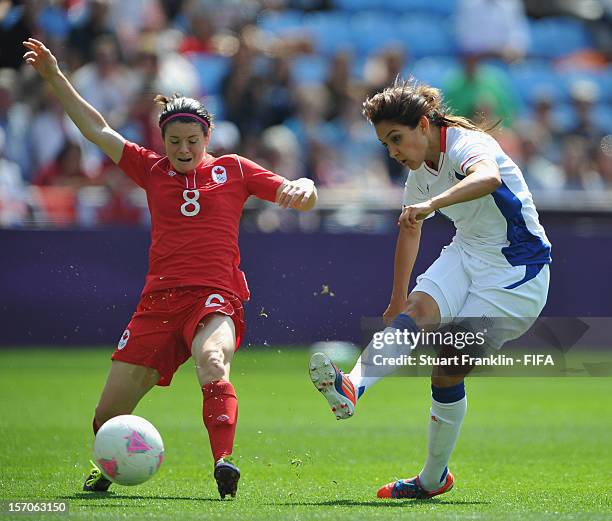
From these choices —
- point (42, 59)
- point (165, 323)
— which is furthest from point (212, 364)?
point (42, 59)

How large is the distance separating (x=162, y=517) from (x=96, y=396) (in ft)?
18.0

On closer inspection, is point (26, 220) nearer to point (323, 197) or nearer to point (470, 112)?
point (323, 197)

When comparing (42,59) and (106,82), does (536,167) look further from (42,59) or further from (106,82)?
(42,59)

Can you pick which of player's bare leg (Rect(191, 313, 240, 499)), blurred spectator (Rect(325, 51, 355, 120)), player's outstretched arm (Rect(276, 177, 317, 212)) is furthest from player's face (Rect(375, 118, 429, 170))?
blurred spectator (Rect(325, 51, 355, 120))

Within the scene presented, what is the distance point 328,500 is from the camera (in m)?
6.14

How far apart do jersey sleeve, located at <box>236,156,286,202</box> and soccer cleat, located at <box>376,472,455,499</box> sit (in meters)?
1.75

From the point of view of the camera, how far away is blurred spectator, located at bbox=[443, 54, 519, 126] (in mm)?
15056

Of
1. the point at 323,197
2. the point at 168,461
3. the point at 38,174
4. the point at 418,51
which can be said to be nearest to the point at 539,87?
the point at 418,51

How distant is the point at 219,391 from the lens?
615 centimetres

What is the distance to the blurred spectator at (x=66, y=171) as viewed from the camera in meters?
13.3

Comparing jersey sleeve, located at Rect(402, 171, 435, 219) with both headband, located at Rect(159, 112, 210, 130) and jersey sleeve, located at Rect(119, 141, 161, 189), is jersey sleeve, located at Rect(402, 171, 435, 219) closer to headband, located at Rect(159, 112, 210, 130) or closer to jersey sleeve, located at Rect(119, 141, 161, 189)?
headband, located at Rect(159, 112, 210, 130)

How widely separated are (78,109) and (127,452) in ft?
6.74

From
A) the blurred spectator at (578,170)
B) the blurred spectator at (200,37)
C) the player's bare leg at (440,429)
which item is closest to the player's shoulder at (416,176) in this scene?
the player's bare leg at (440,429)

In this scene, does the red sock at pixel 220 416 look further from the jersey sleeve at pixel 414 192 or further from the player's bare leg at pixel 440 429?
the jersey sleeve at pixel 414 192
